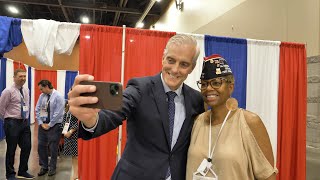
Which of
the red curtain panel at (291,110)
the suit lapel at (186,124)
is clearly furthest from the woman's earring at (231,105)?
the red curtain panel at (291,110)

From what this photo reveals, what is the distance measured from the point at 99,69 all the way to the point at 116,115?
237cm

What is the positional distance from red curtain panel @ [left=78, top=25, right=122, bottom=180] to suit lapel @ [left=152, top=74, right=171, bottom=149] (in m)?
2.13

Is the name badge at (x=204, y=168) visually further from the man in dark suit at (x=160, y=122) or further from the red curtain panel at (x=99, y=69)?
the red curtain panel at (x=99, y=69)

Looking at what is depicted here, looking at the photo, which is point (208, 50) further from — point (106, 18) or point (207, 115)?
point (106, 18)

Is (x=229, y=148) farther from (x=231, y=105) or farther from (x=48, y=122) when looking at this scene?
(x=48, y=122)

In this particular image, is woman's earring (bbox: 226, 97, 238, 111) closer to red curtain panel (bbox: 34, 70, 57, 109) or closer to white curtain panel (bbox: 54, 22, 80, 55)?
white curtain panel (bbox: 54, 22, 80, 55)

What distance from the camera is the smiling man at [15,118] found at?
167 inches

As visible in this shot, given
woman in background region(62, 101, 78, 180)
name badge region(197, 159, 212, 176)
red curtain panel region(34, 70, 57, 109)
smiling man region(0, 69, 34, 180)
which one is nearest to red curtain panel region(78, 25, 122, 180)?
woman in background region(62, 101, 78, 180)

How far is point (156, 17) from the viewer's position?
35.3ft

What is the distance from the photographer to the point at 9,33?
Answer: 3152mm

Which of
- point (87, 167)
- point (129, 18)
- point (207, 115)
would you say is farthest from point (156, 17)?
point (207, 115)

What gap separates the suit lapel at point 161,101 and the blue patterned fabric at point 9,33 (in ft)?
7.50

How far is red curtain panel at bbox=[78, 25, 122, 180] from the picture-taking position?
11.2ft

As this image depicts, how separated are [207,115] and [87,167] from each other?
2.38 meters
